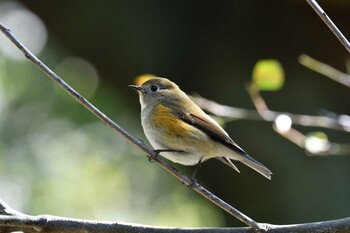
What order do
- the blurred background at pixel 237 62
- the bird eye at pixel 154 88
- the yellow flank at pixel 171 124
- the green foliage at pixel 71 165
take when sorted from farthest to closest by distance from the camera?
the green foliage at pixel 71 165, the blurred background at pixel 237 62, the bird eye at pixel 154 88, the yellow flank at pixel 171 124

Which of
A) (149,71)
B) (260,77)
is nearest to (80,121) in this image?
(149,71)

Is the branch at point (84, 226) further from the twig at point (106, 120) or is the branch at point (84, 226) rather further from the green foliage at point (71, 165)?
the green foliage at point (71, 165)

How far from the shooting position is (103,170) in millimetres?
8539

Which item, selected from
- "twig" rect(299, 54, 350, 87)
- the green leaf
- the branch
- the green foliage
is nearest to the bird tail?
the green leaf

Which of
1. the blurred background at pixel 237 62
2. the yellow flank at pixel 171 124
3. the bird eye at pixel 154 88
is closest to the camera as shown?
the yellow flank at pixel 171 124

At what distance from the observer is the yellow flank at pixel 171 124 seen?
3.48m

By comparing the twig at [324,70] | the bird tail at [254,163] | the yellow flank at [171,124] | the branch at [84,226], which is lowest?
the branch at [84,226]

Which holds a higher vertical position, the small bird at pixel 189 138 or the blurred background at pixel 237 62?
the blurred background at pixel 237 62

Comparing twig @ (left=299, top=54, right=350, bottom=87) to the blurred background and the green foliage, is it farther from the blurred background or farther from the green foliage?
the green foliage

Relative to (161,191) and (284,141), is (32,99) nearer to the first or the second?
(161,191)

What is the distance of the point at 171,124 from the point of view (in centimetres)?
351

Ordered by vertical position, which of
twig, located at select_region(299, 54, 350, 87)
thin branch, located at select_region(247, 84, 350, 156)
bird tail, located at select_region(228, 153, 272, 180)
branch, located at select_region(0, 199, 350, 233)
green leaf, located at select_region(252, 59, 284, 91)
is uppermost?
twig, located at select_region(299, 54, 350, 87)

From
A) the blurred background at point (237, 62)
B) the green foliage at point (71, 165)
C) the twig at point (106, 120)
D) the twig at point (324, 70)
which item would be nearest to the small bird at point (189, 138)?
the twig at point (324, 70)

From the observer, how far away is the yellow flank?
348 centimetres
